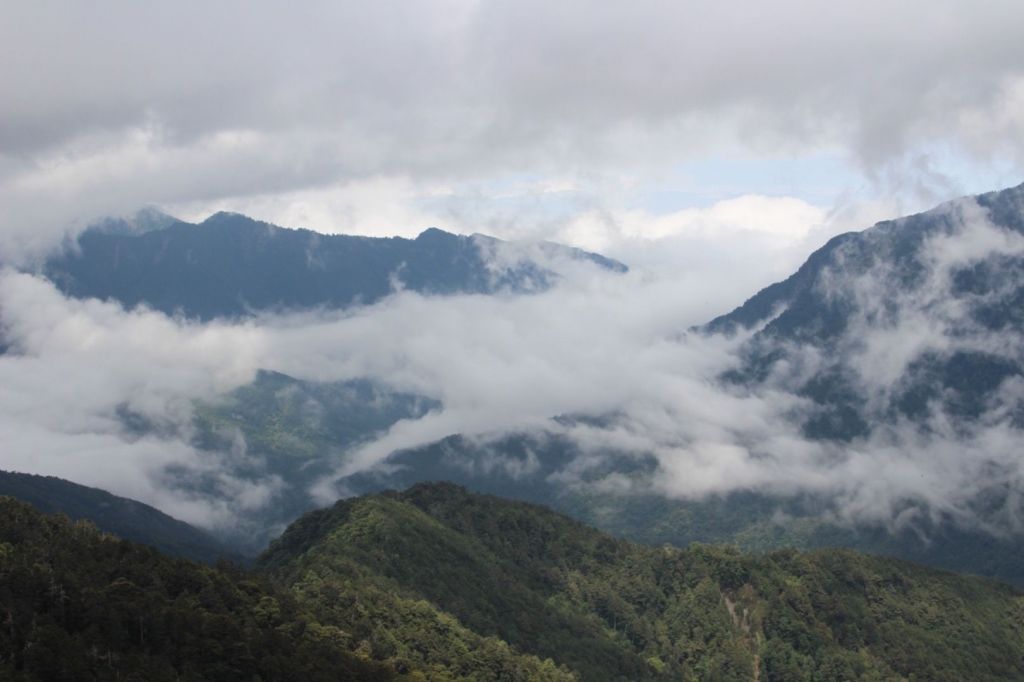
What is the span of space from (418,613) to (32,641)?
72.9 meters

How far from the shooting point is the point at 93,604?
10256 centimetres

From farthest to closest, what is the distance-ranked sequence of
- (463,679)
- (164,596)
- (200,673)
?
(463,679) → (164,596) → (200,673)

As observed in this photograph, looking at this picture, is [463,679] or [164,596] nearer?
[164,596]

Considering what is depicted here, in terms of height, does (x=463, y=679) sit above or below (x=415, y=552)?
below

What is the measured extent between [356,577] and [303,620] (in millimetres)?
43736

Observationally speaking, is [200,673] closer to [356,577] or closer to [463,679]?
[463,679]

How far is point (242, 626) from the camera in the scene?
4493 inches

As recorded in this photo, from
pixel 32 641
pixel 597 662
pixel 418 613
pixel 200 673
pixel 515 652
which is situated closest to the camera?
pixel 32 641

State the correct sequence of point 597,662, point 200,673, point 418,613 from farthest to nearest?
point 597,662, point 418,613, point 200,673

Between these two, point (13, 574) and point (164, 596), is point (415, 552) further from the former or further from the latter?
point (13, 574)

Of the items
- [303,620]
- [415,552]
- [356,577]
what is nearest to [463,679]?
[303,620]

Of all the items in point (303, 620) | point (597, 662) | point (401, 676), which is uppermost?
point (303, 620)

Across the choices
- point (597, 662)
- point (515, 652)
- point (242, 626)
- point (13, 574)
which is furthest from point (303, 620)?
point (597, 662)

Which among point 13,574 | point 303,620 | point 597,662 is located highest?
point 13,574
